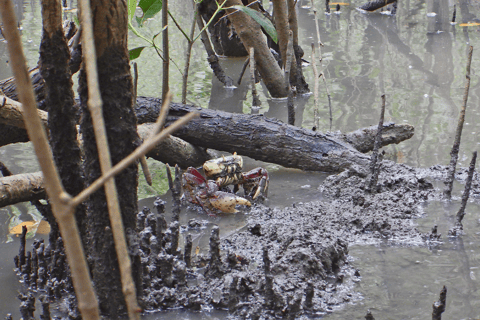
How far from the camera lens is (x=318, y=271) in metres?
2.94

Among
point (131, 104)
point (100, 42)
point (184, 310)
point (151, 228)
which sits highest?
point (100, 42)

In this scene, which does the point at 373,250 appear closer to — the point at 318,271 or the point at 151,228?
the point at 318,271

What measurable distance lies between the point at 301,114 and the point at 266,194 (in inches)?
106

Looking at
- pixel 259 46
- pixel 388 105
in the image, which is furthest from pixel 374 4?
pixel 259 46

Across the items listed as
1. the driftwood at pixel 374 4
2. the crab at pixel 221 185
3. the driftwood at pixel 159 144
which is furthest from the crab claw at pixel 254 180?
the driftwood at pixel 374 4

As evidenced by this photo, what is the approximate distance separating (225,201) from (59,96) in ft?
6.21

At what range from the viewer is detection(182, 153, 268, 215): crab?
4.07 meters

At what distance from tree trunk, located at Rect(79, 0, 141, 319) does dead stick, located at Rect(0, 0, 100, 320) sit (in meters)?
1.37

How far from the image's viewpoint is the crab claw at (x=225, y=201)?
404cm

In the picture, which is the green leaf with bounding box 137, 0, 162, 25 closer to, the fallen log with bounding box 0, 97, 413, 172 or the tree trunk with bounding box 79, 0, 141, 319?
the fallen log with bounding box 0, 97, 413, 172

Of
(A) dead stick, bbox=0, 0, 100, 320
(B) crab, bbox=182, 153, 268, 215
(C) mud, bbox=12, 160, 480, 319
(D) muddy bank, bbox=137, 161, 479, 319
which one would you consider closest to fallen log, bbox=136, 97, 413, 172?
(D) muddy bank, bbox=137, 161, 479, 319

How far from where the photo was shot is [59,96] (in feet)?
8.16

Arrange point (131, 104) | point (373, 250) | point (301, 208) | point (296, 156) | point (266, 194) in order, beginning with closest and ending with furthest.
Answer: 1. point (131, 104)
2. point (373, 250)
3. point (301, 208)
4. point (266, 194)
5. point (296, 156)

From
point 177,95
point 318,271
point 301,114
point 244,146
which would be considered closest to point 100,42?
point 318,271
